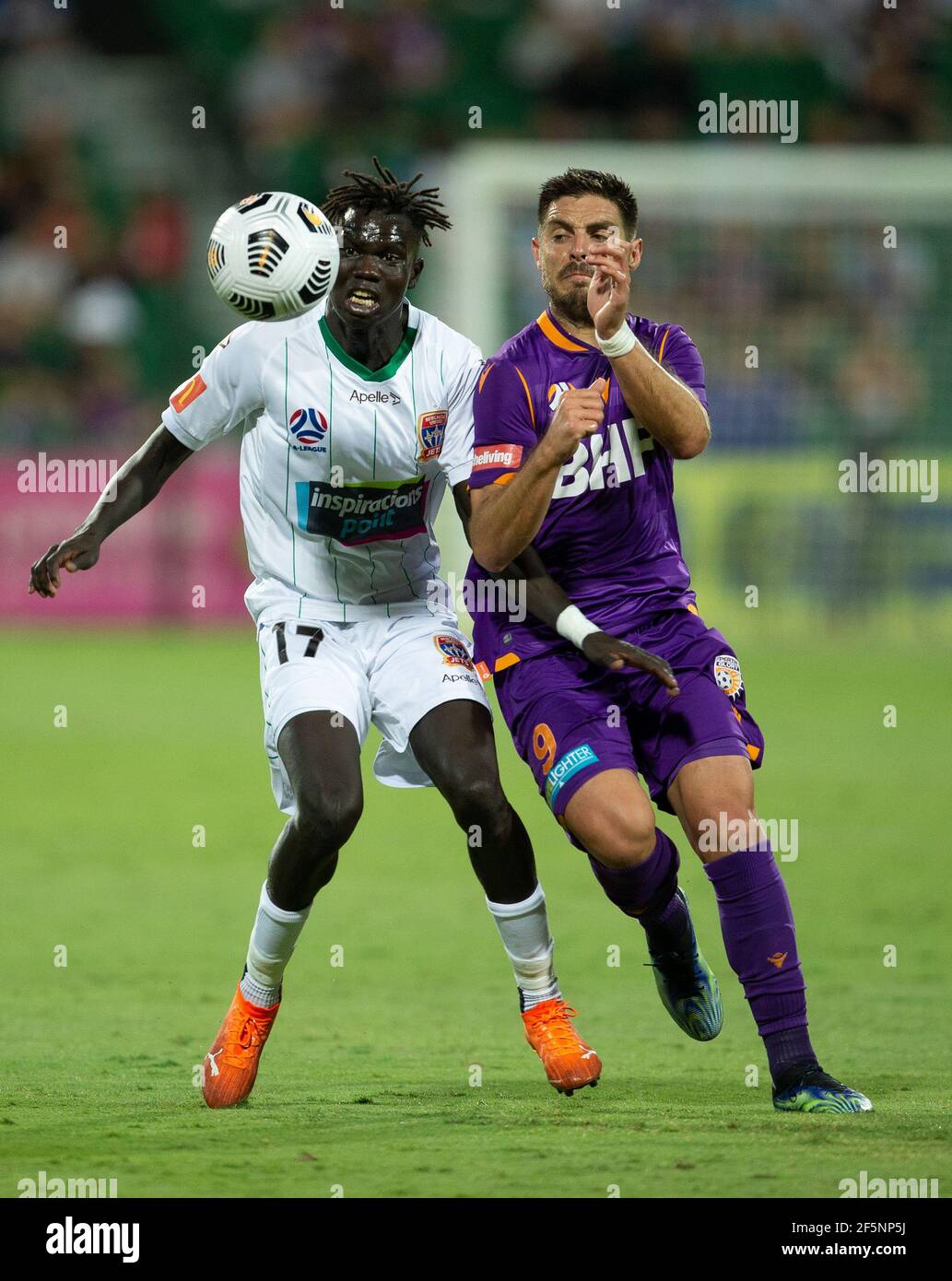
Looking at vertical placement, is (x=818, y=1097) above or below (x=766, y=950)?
below

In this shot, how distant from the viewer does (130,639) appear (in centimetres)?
1780

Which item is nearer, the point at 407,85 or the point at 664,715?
the point at 664,715

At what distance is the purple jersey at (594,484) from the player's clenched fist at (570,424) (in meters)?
0.36

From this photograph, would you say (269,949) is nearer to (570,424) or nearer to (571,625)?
(571,625)

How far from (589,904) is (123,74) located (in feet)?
58.9

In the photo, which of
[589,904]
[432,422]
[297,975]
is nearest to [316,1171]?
[432,422]

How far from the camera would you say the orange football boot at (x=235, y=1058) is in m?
5.12

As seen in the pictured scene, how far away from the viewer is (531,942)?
5438mm

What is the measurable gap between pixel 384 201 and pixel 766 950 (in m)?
2.36

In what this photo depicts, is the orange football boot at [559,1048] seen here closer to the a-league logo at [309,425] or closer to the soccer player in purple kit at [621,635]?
the soccer player in purple kit at [621,635]

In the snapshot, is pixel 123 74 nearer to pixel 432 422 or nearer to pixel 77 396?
pixel 77 396

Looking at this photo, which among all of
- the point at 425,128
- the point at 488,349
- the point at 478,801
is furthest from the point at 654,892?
the point at 425,128
